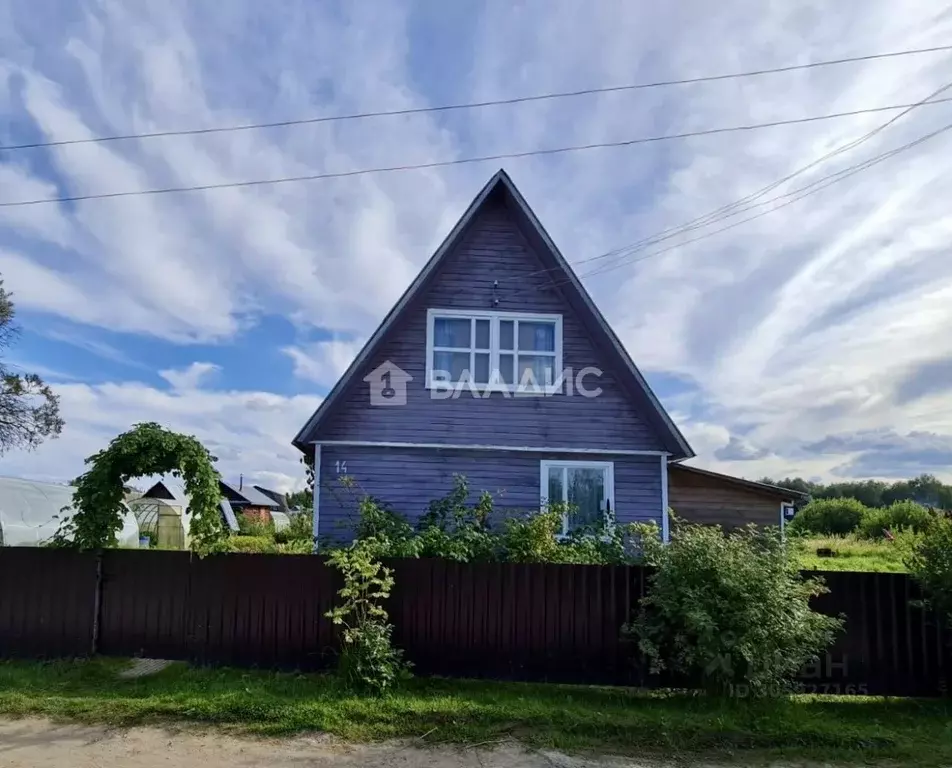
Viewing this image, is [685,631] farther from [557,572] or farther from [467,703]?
[467,703]

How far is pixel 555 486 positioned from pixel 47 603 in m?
7.56

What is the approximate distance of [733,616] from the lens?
674 centimetres

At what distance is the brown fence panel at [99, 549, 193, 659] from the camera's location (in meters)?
8.17

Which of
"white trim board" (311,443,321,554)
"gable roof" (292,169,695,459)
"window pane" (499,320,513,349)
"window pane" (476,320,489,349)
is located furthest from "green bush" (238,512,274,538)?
"window pane" (499,320,513,349)

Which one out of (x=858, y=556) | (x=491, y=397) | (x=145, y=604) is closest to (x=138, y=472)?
(x=145, y=604)

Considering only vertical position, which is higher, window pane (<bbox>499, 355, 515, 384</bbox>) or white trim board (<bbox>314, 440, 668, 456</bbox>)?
window pane (<bbox>499, 355, 515, 384</bbox>)

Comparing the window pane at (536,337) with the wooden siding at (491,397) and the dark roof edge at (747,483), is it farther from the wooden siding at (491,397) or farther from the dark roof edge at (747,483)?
the dark roof edge at (747,483)

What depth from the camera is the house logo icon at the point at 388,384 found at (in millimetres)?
11734

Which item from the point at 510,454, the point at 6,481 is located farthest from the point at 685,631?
the point at 6,481

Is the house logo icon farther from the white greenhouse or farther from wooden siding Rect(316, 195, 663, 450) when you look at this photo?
the white greenhouse

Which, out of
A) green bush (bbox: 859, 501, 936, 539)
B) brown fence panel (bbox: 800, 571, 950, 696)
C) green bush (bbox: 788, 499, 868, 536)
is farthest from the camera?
green bush (bbox: 788, 499, 868, 536)

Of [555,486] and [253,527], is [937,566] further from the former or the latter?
[253,527]

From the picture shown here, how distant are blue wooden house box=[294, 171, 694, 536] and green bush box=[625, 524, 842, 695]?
432 centimetres

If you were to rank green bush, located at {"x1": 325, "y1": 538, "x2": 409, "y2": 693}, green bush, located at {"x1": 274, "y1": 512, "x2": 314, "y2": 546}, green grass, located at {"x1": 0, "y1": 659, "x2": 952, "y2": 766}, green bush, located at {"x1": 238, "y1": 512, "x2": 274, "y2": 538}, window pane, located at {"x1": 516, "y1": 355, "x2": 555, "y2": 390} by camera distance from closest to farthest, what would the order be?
1. green grass, located at {"x1": 0, "y1": 659, "x2": 952, "y2": 766}
2. green bush, located at {"x1": 325, "y1": 538, "x2": 409, "y2": 693}
3. window pane, located at {"x1": 516, "y1": 355, "x2": 555, "y2": 390}
4. green bush, located at {"x1": 274, "y1": 512, "x2": 314, "y2": 546}
5. green bush, located at {"x1": 238, "y1": 512, "x2": 274, "y2": 538}
